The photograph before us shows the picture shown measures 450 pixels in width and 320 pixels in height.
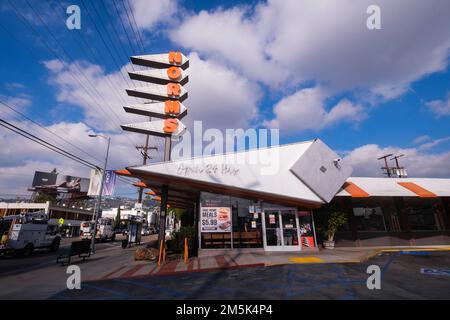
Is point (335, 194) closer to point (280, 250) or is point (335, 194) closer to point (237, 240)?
point (280, 250)

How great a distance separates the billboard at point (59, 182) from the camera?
54688 mm

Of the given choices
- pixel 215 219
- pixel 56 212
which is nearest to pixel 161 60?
pixel 215 219

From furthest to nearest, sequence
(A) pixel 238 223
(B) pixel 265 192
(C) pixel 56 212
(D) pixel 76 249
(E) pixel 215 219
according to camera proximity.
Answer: (C) pixel 56 212 → (A) pixel 238 223 → (E) pixel 215 219 → (B) pixel 265 192 → (D) pixel 76 249

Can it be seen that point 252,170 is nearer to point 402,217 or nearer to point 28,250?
point 402,217

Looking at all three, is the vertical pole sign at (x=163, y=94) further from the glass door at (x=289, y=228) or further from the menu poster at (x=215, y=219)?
the glass door at (x=289, y=228)

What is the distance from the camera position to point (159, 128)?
1781 centimetres

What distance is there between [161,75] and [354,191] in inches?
669

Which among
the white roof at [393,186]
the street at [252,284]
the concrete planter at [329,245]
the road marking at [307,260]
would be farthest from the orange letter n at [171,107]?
the concrete planter at [329,245]

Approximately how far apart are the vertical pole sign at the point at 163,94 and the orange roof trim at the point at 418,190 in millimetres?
18108

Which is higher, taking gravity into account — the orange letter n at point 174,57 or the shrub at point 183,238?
the orange letter n at point 174,57

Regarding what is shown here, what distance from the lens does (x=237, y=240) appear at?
50.0 ft

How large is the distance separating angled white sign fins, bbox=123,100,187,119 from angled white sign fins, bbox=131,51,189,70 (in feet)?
10.3

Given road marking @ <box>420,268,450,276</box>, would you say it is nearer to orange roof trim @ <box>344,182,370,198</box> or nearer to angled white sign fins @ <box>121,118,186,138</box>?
orange roof trim @ <box>344,182,370,198</box>

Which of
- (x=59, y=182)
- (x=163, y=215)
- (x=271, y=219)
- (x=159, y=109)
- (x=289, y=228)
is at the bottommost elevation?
(x=289, y=228)
